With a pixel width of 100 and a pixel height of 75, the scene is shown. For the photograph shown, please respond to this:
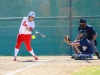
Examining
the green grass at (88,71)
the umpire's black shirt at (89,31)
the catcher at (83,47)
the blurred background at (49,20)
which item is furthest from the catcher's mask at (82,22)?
the green grass at (88,71)

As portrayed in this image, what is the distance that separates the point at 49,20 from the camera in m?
15.2

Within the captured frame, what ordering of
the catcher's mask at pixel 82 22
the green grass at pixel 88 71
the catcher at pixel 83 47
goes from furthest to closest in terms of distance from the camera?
the catcher's mask at pixel 82 22 → the catcher at pixel 83 47 → the green grass at pixel 88 71

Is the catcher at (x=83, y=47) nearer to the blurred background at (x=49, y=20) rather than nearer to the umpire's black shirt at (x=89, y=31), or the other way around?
the umpire's black shirt at (x=89, y=31)

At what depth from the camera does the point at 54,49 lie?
597 inches

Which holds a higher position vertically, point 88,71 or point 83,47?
point 83,47

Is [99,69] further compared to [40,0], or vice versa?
[40,0]

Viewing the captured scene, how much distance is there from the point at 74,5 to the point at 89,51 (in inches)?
141

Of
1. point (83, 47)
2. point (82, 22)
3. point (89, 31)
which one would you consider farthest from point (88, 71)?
point (89, 31)

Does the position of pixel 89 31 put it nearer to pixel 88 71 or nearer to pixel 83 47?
pixel 83 47

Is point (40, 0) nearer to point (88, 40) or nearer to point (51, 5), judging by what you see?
point (51, 5)

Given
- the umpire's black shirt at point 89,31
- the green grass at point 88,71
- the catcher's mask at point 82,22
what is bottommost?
the green grass at point 88,71

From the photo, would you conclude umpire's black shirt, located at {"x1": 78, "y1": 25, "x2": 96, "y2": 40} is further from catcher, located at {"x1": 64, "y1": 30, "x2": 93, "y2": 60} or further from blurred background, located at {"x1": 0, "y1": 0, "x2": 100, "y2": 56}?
blurred background, located at {"x1": 0, "y1": 0, "x2": 100, "y2": 56}

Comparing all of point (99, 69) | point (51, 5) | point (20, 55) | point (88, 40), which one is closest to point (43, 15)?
point (51, 5)

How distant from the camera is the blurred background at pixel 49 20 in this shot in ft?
49.5
